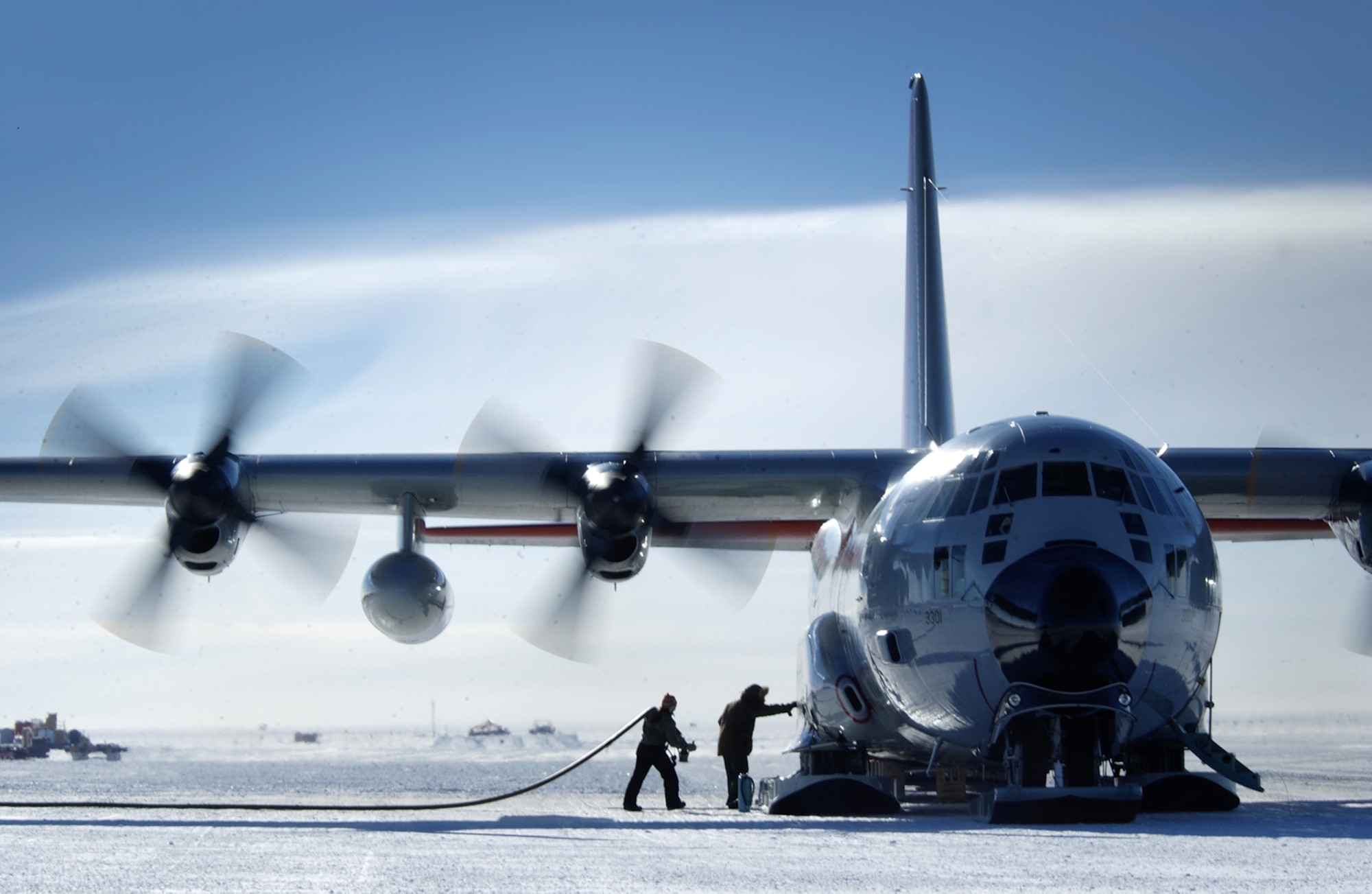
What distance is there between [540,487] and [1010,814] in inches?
347

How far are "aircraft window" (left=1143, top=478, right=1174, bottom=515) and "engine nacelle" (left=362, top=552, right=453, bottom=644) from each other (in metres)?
9.30

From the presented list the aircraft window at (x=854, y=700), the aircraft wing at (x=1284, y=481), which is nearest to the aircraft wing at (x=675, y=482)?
the aircraft wing at (x=1284, y=481)

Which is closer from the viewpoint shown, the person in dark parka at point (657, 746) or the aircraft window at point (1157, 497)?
the aircraft window at point (1157, 497)

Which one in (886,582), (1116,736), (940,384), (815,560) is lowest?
(1116,736)

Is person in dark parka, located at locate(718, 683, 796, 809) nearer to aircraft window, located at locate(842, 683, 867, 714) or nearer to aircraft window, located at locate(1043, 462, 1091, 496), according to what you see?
aircraft window, located at locate(842, 683, 867, 714)

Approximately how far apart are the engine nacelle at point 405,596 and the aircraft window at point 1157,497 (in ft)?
30.5

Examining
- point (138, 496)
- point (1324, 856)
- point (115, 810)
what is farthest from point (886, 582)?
point (138, 496)

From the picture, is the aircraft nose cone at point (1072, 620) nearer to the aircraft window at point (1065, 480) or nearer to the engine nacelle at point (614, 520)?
the aircraft window at point (1065, 480)

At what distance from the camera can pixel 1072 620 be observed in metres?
11.5

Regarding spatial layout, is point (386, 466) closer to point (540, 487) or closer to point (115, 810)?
point (540, 487)

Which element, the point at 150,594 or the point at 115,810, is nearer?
the point at 115,810

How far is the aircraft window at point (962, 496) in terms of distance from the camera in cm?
1316

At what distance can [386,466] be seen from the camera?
19359 millimetres

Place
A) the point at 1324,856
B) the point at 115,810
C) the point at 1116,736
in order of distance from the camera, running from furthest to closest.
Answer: the point at 115,810, the point at 1116,736, the point at 1324,856
